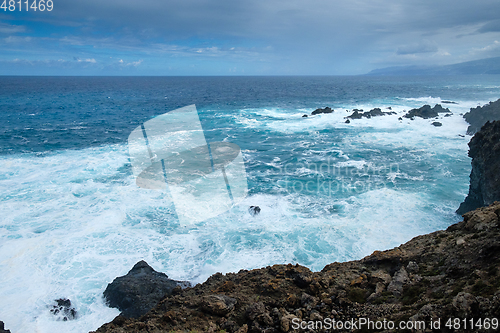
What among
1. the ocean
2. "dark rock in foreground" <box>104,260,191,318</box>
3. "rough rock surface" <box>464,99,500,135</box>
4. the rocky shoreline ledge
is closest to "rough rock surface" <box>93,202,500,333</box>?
the rocky shoreline ledge

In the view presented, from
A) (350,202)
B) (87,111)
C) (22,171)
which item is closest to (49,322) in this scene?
(350,202)

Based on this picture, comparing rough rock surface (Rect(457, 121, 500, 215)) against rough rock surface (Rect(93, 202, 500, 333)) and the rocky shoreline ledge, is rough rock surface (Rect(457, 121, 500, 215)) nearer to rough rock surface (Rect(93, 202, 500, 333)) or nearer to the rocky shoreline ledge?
rough rock surface (Rect(93, 202, 500, 333))

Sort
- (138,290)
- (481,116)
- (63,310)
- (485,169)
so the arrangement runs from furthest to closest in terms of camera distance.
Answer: (481,116)
(485,169)
(138,290)
(63,310)

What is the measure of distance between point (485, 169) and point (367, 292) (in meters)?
12.2

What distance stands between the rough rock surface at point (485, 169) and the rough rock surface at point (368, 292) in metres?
7.49

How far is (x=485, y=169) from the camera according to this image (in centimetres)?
1375

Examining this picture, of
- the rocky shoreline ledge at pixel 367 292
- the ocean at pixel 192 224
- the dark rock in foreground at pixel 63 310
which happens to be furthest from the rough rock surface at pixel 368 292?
the ocean at pixel 192 224

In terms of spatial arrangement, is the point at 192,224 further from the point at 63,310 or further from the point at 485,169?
the point at 485,169

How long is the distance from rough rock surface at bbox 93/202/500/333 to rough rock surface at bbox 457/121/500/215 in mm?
7490

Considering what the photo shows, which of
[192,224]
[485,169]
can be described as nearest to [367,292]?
[192,224]

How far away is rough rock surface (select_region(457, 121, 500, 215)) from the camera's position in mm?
12988

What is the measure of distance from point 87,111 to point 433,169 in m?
59.5

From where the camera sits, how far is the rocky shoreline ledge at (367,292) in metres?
4.84

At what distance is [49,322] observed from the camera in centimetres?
922
